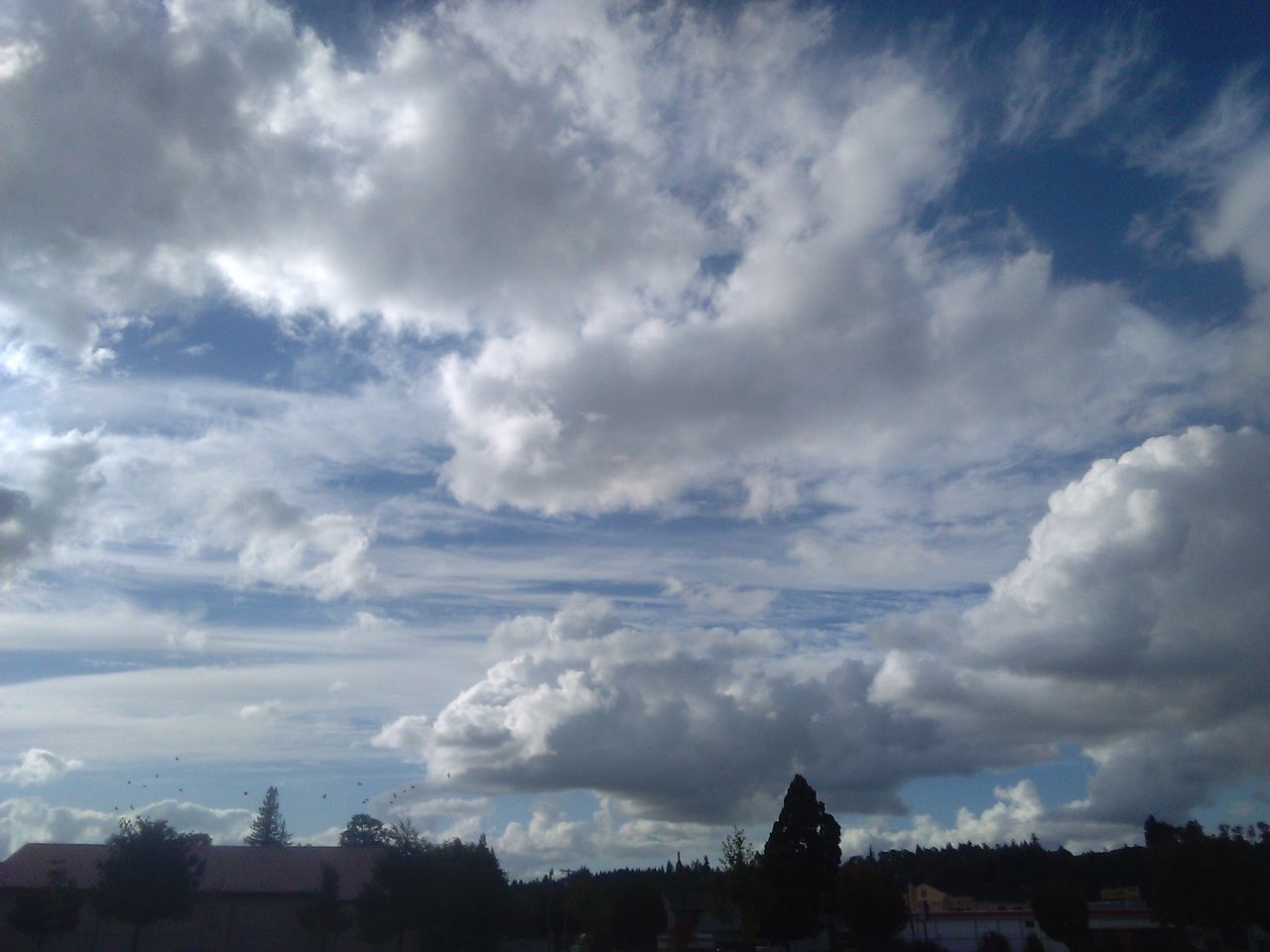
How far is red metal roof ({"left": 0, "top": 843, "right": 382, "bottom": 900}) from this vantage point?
7144 centimetres

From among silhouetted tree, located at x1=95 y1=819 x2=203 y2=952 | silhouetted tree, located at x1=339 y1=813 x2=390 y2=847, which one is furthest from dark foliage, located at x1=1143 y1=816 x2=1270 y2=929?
silhouetted tree, located at x1=339 y1=813 x2=390 y2=847

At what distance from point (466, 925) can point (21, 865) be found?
45187 millimetres

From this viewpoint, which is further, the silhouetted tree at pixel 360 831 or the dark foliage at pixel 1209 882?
the silhouetted tree at pixel 360 831

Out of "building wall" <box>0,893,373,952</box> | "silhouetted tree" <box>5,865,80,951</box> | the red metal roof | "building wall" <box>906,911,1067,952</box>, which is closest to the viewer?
"silhouetted tree" <box>5,865,80,951</box>

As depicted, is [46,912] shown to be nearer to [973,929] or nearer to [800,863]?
[800,863]

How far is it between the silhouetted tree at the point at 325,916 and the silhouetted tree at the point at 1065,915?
145ft

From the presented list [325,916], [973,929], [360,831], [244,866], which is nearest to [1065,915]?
[973,929]

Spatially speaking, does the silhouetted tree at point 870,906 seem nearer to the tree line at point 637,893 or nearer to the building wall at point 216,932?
the tree line at point 637,893

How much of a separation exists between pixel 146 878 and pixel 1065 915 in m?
53.2

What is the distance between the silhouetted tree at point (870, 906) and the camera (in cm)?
6259

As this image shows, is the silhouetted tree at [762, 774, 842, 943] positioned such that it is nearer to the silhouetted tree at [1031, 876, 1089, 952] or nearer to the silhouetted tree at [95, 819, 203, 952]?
the silhouetted tree at [1031, 876, 1089, 952]

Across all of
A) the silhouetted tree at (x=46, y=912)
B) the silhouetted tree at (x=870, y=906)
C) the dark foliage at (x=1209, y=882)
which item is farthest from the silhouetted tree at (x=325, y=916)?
the dark foliage at (x=1209, y=882)

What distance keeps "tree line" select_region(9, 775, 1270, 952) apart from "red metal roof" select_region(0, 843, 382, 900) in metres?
2.39

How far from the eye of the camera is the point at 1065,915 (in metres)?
60.3
